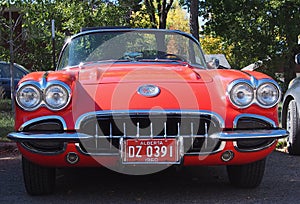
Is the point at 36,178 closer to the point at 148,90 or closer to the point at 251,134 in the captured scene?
the point at 148,90

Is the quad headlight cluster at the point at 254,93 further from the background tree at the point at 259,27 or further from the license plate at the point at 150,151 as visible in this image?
the background tree at the point at 259,27

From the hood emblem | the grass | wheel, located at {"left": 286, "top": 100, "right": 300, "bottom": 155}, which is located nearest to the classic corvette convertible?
the hood emblem

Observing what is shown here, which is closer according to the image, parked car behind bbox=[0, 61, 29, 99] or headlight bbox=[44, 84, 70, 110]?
headlight bbox=[44, 84, 70, 110]

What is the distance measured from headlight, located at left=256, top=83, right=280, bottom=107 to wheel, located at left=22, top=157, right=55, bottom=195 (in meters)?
1.77

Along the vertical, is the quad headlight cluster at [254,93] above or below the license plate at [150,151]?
above

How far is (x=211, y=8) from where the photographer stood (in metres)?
20.3

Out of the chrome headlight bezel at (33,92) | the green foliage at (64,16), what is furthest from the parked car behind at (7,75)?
the chrome headlight bezel at (33,92)

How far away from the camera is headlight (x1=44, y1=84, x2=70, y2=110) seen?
159 inches

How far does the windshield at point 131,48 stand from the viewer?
5320 mm

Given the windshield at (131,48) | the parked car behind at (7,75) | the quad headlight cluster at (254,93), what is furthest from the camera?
the parked car behind at (7,75)

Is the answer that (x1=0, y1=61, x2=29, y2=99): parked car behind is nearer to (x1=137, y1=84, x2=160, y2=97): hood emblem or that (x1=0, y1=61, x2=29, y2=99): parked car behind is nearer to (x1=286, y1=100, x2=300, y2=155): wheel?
(x1=286, y1=100, x2=300, y2=155): wheel

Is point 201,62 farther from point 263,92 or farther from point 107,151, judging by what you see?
point 107,151

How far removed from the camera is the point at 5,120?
10047 millimetres

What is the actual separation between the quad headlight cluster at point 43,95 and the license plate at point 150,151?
60cm
